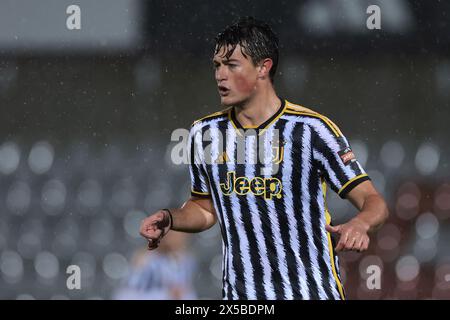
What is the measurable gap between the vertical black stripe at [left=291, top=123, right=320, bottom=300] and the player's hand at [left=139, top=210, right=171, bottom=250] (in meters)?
0.46

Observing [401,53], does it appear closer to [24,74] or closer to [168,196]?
[168,196]

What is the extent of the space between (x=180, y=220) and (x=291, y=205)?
41 centimetres

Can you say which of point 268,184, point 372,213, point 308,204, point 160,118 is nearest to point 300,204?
point 308,204

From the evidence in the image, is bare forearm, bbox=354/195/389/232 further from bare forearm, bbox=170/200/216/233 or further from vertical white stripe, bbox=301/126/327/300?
bare forearm, bbox=170/200/216/233

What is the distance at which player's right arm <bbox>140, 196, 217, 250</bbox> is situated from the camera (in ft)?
9.61

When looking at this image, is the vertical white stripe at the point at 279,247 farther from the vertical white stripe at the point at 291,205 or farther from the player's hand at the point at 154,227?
the player's hand at the point at 154,227

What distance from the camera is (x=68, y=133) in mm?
9461

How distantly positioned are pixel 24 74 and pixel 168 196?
2091 mm

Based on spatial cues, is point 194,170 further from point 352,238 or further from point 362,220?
point 352,238
